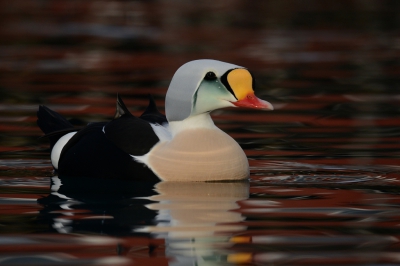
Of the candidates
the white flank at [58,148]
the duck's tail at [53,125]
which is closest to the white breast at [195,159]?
the white flank at [58,148]

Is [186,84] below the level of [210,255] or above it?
above

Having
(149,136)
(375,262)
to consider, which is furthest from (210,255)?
(149,136)

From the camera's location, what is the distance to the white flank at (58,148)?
771 cm

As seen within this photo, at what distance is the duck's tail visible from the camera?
26.1ft

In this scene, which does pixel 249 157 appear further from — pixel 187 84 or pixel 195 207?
pixel 195 207

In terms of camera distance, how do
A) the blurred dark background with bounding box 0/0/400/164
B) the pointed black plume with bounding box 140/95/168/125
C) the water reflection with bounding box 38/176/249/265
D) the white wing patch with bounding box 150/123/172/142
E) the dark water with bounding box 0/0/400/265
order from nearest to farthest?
the dark water with bounding box 0/0/400/265
the water reflection with bounding box 38/176/249/265
the white wing patch with bounding box 150/123/172/142
the pointed black plume with bounding box 140/95/168/125
the blurred dark background with bounding box 0/0/400/164

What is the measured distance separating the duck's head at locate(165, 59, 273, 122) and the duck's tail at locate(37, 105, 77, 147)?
121 centimetres

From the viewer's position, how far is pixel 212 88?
696 cm

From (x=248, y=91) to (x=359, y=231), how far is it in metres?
1.67

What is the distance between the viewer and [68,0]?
1340 inches

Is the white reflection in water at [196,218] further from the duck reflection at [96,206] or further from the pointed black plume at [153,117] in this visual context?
the pointed black plume at [153,117]

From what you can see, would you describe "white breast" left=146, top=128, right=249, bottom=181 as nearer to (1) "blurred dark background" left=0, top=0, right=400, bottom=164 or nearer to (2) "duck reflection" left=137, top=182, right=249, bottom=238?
(2) "duck reflection" left=137, top=182, right=249, bottom=238

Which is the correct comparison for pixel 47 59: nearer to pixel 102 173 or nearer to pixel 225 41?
pixel 225 41

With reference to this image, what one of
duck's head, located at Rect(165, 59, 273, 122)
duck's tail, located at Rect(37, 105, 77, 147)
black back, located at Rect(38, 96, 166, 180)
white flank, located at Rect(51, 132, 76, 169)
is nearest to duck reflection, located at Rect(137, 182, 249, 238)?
black back, located at Rect(38, 96, 166, 180)
